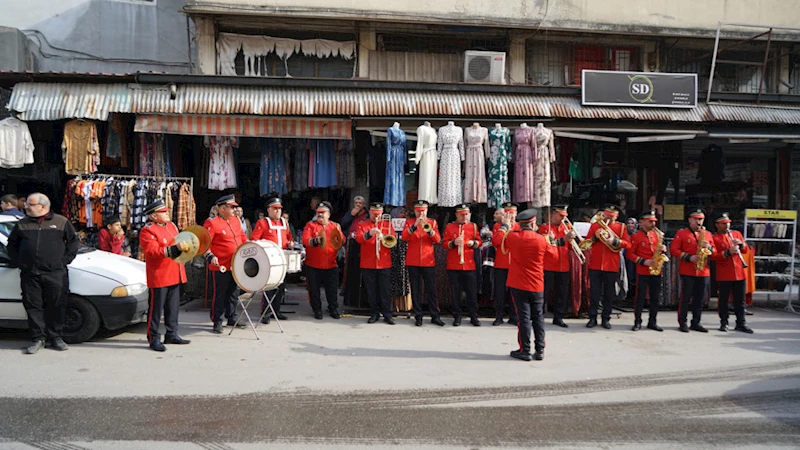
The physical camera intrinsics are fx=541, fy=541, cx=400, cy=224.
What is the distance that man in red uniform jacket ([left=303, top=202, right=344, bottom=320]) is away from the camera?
9.22 meters

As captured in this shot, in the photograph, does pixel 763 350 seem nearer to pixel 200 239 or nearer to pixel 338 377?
pixel 338 377

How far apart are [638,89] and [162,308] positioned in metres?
9.94

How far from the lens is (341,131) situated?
10.6 metres

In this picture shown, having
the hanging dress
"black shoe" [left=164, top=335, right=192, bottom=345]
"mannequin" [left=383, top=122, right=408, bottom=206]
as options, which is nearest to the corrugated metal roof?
"mannequin" [left=383, top=122, right=408, bottom=206]

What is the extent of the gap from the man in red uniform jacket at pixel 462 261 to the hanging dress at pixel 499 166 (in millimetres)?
1254

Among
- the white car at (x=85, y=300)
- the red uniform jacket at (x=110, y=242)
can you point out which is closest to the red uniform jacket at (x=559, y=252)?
the white car at (x=85, y=300)

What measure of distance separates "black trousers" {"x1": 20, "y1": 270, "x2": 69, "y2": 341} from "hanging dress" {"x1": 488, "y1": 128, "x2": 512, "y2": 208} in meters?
7.05

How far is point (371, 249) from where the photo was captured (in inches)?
363

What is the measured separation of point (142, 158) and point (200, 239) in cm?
415

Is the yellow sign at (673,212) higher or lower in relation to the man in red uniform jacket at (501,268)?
higher

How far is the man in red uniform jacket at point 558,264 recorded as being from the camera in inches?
357

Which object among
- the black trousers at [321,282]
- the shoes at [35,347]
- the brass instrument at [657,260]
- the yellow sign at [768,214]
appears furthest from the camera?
the yellow sign at [768,214]

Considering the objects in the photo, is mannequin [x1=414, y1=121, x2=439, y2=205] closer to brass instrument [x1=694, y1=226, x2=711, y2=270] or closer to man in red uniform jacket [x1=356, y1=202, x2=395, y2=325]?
man in red uniform jacket [x1=356, y1=202, x2=395, y2=325]

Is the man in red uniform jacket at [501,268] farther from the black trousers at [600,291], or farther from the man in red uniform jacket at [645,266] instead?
the man in red uniform jacket at [645,266]
